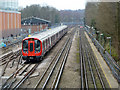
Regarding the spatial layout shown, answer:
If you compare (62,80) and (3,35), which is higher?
(3,35)

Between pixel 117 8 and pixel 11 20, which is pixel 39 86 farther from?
pixel 11 20

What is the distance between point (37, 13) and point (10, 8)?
24.3m

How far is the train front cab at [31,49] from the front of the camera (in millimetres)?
13906

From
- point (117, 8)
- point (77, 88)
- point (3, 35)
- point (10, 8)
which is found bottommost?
point (77, 88)

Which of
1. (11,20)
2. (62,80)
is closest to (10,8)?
(11,20)

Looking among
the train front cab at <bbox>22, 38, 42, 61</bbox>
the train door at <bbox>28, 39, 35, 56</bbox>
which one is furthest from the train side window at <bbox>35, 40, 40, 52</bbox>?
the train door at <bbox>28, 39, 35, 56</bbox>

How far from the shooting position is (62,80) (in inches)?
410

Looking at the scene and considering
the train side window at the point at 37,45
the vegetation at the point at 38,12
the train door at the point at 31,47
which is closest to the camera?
the train door at the point at 31,47

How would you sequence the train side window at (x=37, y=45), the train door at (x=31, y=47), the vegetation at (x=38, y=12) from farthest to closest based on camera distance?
the vegetation at (x=38, y=12), the train side window at (x=37, y=45), the train door at (x=31, y=47)

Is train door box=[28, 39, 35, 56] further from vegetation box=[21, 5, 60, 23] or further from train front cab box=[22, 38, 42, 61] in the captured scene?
vegetation box=[21, 5, 60, 23]

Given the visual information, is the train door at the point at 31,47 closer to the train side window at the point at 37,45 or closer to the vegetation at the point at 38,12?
the train side window at the point at 37,45

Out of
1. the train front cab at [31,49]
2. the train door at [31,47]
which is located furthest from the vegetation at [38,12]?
the train door at [31,47]

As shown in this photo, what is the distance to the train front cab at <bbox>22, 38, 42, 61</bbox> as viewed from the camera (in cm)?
1391

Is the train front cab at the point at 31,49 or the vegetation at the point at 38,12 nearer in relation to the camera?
the train front cab at the point at 31,49
